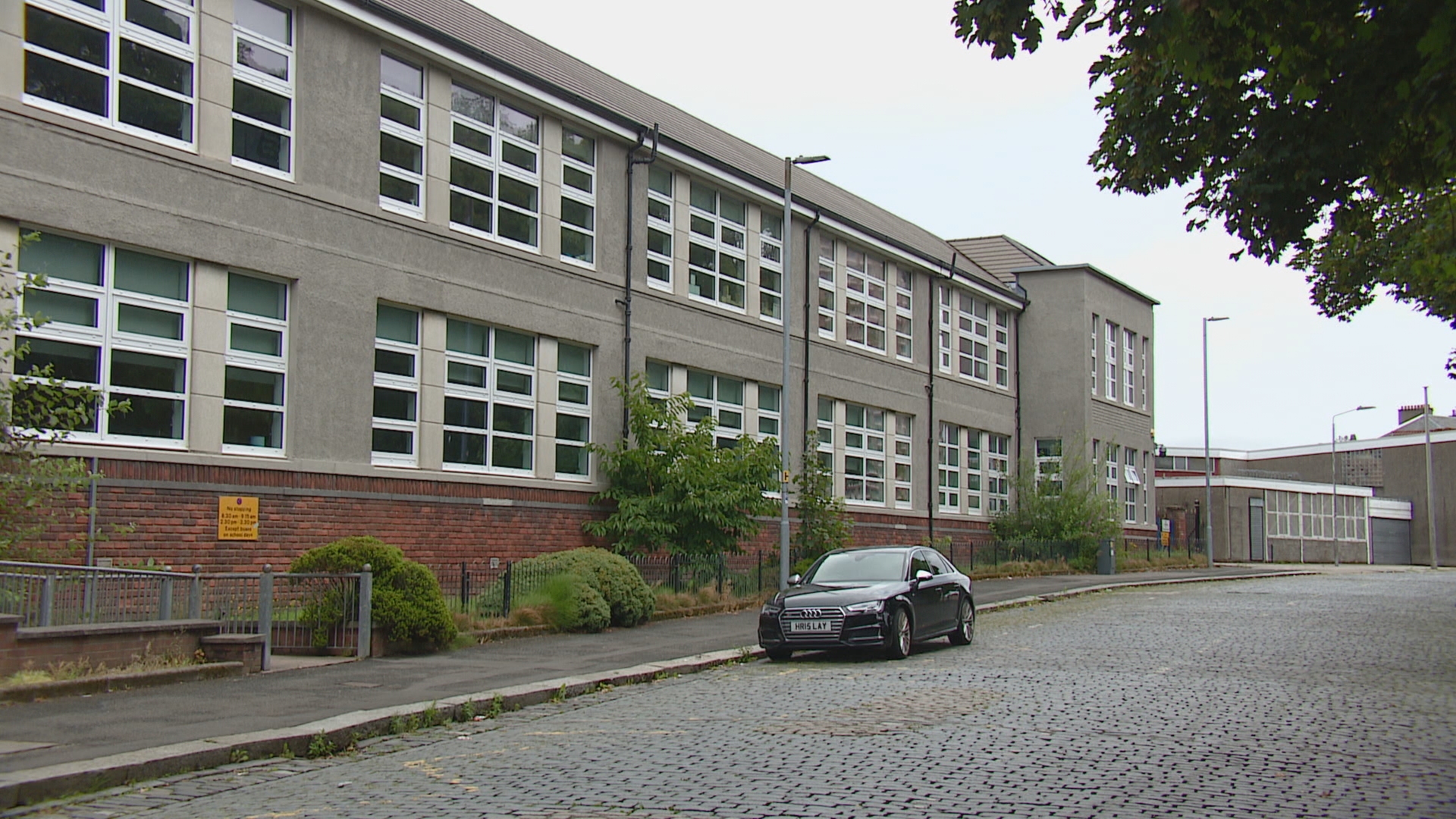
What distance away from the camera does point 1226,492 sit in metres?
71.5

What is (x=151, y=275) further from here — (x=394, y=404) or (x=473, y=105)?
(x=473, y=105)

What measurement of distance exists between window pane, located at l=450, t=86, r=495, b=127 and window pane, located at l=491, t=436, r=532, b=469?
17.0 feet

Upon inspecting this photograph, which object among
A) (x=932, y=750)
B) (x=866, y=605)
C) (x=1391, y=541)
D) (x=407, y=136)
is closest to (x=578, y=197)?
(x=407, y=136)

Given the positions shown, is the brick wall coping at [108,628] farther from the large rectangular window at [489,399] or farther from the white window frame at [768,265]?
the white window frame at [768,265]

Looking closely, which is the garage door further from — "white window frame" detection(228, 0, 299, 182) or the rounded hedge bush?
"white window frame" detection(228, 0, 299, 182)

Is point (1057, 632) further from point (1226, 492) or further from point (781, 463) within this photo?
point (1226, 492)

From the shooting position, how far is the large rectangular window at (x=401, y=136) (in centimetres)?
2200

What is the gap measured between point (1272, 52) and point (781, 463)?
1758cm

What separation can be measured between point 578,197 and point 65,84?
416 inches

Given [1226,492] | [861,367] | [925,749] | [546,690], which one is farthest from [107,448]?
→ [1226,492]

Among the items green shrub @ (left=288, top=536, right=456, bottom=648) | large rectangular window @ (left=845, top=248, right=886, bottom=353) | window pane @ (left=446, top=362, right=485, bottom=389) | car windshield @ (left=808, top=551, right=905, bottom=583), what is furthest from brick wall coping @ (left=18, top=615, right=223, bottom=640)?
large rectangular window @ (left=845, top=248, right=886, bottom=353)

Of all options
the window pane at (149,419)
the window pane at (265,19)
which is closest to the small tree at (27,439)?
the window pane at (149,419)

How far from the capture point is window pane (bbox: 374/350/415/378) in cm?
2167

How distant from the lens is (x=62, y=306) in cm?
1714
